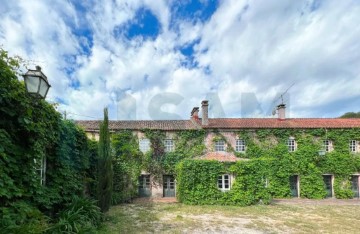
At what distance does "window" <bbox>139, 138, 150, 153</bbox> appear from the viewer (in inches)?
747

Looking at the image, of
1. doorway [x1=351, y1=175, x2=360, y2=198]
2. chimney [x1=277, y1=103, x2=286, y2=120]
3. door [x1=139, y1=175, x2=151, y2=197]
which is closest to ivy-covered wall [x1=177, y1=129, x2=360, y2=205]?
doorway [x1=351, y1=175, x2=360, y2=198]

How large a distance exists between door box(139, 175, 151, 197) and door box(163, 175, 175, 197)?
4.44 feet

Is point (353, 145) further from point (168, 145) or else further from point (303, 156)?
point (168, 145)

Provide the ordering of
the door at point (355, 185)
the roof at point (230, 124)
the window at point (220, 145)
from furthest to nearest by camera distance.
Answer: the window at point (220, 145), the roof at point (230, 124), the door at point (355, 185)

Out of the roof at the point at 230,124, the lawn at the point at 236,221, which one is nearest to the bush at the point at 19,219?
the lawn at the point at 236,221

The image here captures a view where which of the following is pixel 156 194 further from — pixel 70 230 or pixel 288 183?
pixel 70 230

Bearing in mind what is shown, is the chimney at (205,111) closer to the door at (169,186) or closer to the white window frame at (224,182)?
the door at (169,186)

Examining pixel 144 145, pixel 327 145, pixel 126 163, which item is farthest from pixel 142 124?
pixel 327 145

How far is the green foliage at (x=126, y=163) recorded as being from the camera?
17.2 metres

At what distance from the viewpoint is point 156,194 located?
18.6 m

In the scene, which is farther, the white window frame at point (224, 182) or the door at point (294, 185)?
the door at point (294, 185)

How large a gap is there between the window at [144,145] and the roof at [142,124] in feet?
3.44

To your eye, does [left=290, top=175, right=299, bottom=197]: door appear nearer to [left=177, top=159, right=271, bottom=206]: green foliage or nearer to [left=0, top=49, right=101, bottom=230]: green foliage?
[left=177, top=159, right=271, bottom=206]: green foliage

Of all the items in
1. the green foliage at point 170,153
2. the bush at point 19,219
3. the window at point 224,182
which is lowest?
the window at point 224,182
